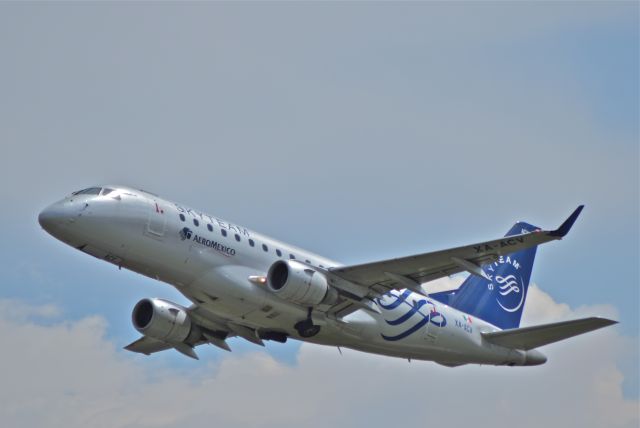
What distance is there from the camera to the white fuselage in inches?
1825

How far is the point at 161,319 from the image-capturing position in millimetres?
53312

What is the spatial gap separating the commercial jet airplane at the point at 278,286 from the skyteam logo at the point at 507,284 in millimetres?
3047

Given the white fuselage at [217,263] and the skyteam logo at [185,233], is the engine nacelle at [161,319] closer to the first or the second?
the white fuselage at [217,263]

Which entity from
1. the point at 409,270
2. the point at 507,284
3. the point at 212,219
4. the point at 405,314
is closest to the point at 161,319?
the point at 212,219

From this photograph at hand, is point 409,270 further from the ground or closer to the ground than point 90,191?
further from the ground

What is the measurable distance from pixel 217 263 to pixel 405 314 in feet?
28.9

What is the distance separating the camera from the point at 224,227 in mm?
48781

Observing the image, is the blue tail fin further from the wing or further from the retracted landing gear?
the retracted landing gear

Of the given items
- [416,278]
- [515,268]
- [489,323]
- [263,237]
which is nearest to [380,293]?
[416,278]

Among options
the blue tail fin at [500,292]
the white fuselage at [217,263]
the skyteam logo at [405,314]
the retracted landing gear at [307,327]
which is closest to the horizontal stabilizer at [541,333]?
the blue tail fin at [500,292]

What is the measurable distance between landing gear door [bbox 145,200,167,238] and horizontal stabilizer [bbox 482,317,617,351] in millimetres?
15579

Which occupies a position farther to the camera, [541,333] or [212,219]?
[541,333]

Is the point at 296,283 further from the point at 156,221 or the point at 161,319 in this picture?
the point at 161,319

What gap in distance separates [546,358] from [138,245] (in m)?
19.6
